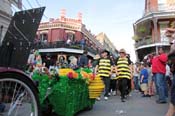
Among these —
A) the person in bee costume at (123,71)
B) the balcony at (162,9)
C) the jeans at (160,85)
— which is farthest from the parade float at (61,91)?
the balcony at (162,9)

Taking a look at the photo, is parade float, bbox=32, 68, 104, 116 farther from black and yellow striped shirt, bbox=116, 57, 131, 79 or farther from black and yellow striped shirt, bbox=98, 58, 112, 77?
black and yellow striped shirt, bbox=98, 58, 112, 77

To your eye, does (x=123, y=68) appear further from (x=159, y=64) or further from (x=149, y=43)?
(x=149, y=43)

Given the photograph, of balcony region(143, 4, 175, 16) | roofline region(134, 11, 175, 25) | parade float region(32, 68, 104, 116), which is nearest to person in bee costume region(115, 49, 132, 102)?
parade float region(32, 68, 104, 116)

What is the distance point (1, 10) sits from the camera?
17609 mm

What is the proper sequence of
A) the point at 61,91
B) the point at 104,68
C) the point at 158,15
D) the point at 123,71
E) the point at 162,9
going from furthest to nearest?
the point at 162,9 → the point at 158,15 → the point at 104,68 → the point at 123,71 → the point at 61,91

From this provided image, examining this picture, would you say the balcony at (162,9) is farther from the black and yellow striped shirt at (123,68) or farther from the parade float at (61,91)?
the parade float at (61,91)

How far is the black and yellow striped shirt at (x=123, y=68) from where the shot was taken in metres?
11.1

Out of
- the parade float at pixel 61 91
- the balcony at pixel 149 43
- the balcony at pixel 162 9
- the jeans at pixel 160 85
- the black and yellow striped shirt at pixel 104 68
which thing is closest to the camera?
the parade float at pixel 61 91

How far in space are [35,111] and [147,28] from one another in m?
36.1

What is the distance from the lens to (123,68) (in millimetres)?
11180

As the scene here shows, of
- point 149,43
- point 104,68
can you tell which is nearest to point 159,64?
point 104,68

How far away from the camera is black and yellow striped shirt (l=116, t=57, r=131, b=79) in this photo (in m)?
11.1

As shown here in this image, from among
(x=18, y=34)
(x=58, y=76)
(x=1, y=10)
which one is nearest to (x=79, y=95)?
(x=58, y=76)

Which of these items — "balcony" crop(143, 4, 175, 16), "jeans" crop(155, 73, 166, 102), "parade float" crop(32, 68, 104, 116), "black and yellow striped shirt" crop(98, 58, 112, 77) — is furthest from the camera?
"balcony" crop(143, 4, 175, 16)
